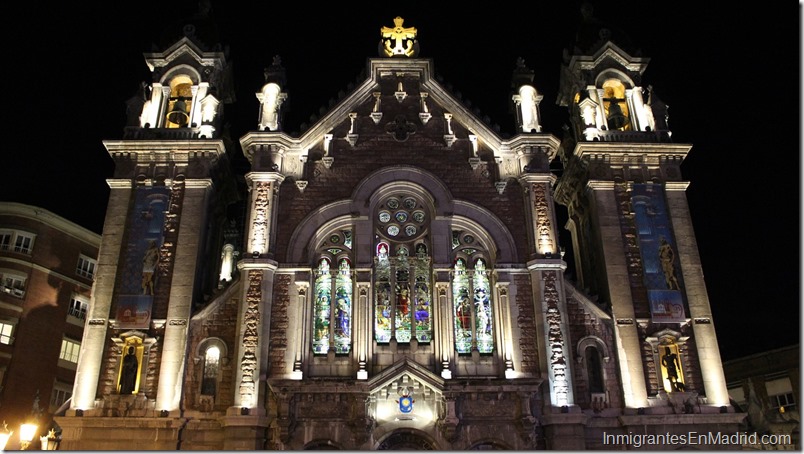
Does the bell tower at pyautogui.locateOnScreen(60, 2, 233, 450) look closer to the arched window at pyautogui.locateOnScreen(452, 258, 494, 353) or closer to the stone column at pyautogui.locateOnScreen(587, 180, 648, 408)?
the arched window at pyautogui.locateOnScreen(452, 258, 494, 353)

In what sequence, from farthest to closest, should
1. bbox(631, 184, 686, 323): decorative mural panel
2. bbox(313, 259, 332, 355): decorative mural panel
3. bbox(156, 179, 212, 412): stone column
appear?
bbox(631, 184, 686, 323): decorative mural panel < bbox(313, 259, 332, 355): decorative mural panel < bbox(156, 179, 212, 412): stone column

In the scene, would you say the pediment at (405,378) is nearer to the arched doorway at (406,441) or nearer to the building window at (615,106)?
the arched doorway at (406,441)

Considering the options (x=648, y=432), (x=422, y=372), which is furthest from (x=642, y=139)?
(x=422, y=372)

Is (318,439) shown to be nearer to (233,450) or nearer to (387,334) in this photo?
(233,450)

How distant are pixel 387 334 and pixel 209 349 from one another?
6.69 metres

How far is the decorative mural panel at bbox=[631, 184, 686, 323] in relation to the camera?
89.1 ft

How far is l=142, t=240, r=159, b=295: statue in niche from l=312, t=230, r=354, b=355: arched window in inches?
245

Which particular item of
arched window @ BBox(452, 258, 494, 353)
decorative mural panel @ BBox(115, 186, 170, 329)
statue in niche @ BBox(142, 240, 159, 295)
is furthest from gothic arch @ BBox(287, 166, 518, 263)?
decorative mural panel @ BBox(115, 186, 170, 329)

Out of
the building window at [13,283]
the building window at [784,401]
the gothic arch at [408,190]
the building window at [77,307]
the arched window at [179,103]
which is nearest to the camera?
the gothic arch at [408,190]

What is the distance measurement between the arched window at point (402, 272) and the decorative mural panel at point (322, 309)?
1843mm

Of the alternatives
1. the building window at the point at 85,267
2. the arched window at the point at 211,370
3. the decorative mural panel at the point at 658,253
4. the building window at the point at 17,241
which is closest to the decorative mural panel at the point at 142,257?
the arched window at the point at 211,370

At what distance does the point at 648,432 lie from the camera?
24.9 m

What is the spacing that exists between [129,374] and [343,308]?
8.05 metres

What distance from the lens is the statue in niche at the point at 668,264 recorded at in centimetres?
2766
